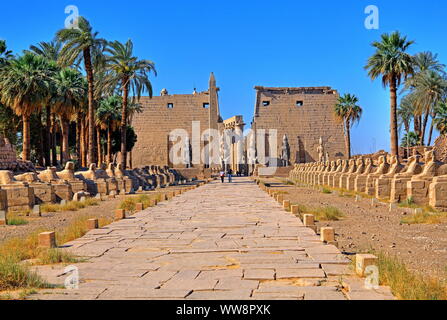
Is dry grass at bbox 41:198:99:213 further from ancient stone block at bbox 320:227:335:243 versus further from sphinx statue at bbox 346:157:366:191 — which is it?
sphinx statue at bbox 346:157:366:191

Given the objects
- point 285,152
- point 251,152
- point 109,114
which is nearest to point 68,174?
point 109,114

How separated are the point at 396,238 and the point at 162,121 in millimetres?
54859

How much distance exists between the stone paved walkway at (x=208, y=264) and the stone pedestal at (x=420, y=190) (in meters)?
6.26

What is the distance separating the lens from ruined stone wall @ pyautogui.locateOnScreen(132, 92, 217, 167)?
204ft

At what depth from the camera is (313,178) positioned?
3244cm

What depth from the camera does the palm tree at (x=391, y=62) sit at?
27344 millimetres

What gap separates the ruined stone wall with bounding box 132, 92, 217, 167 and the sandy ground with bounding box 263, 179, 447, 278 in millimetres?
49543

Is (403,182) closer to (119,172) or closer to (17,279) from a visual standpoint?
(17,279)

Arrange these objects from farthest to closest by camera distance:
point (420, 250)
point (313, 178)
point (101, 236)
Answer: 1. point (313, 178)
2. point (101, 236)
3. point (420, 250)

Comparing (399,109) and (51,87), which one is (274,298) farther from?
(399,109)

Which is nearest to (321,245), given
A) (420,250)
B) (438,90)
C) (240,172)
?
(420,250)

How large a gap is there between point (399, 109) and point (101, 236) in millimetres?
49421

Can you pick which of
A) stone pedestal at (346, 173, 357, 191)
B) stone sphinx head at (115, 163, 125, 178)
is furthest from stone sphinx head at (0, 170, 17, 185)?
stone pedestal at (346, 173, 357, 191)

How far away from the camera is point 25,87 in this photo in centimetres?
2728
